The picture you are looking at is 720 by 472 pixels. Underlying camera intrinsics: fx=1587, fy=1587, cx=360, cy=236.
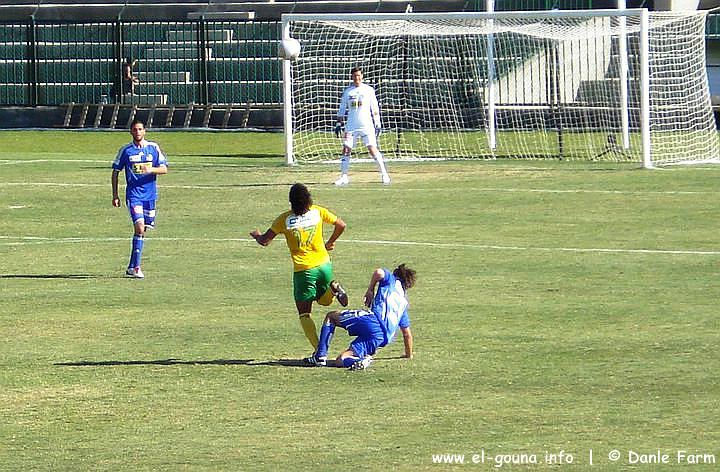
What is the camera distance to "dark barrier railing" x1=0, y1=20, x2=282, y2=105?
46.1 m

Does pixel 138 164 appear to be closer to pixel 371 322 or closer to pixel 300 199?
pixel 300 199

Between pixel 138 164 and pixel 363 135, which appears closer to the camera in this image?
pixel 138 164

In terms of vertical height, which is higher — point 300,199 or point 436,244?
point 300,199

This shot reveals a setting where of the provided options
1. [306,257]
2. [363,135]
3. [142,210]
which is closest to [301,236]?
[306,257]

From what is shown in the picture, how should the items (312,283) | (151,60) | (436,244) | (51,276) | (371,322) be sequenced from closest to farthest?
(371,322) → (312,283) → (51,276) → (436,244) → (151,60)

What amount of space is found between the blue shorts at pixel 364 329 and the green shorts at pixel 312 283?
0.47 metres

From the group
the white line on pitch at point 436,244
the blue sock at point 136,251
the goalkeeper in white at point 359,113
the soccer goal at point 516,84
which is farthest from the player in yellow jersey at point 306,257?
the soccer goal at point 516,84

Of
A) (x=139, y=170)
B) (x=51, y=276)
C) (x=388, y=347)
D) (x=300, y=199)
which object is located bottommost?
(x=51, y=276)

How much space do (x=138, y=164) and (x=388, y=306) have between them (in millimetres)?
6336

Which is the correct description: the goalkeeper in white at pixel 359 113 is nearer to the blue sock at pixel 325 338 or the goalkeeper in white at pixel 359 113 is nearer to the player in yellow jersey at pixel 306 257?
the player in yellow jersey at pixel 306 257

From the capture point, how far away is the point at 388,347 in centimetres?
1283

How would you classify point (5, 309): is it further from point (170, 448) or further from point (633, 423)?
point (633, 423)

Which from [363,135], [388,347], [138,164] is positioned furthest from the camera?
[363,135]

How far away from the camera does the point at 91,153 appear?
120 ft
